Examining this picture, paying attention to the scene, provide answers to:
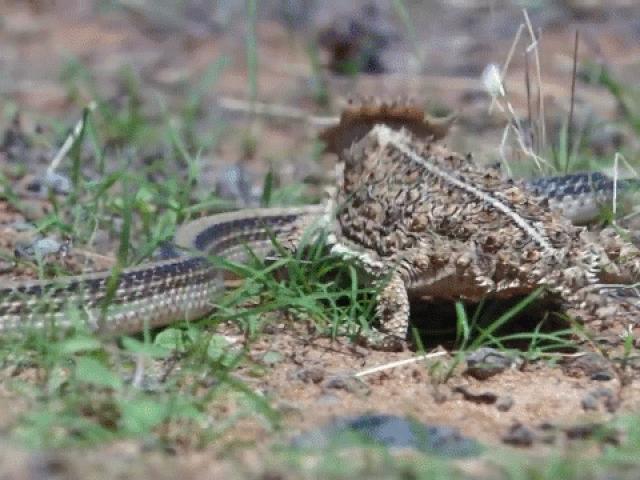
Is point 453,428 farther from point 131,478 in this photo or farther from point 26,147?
point 26,147

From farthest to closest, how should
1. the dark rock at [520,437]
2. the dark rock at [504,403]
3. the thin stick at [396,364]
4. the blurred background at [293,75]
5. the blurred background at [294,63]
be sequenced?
the blurred background at [294,63] < the blurred background at [293,75] < the thin stick at [396,364] < the dark rock at [504,403] < the dark rock at [520,437]

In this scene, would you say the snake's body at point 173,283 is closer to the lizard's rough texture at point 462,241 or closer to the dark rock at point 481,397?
the lizard's rough texture at point 462,241

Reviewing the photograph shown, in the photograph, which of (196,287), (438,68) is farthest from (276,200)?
(438,68)

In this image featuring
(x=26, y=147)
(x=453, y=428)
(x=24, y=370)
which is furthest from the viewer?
(x=26, y=147)

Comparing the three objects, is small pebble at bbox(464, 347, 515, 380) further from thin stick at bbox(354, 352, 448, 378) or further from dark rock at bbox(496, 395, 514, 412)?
dark rock at bbox(496, 395, 514, 412)

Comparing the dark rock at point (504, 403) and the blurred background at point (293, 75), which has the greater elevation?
the blurred background at point (293, 75)

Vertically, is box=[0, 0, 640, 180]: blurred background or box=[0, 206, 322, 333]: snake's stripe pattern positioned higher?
box=[0, 0, 640, 180]: blurred background

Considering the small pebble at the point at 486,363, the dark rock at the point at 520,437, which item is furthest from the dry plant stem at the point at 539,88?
the dark rock at the point at 520,437

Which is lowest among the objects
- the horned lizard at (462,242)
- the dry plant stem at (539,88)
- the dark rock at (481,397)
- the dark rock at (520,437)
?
the dark rock at (481,397)

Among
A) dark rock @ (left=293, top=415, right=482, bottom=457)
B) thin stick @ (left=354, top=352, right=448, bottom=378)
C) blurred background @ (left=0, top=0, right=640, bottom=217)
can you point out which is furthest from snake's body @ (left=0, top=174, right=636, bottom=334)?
dark rock @ (left=293, top=415, right=482, bottom=457)
